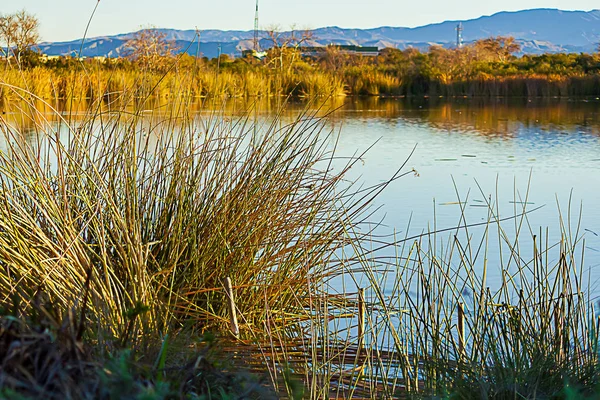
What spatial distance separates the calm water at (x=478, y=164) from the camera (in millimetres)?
5456

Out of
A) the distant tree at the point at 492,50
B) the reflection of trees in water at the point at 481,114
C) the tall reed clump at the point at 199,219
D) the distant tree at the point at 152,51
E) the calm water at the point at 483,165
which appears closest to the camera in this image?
the tall reed clump at the point at 199,219

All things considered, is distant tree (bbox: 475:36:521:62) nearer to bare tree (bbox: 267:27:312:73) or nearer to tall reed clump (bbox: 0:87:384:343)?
bare tree (bbox: 267:27:312:73)

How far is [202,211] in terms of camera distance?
3.16 metres

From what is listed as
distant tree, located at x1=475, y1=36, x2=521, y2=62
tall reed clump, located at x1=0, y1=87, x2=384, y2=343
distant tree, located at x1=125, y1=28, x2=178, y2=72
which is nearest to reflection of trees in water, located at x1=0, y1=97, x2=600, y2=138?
distant tree, located at x1=125, y1=28, x2=178, y2=72

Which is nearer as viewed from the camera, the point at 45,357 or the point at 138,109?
the point at 45,357

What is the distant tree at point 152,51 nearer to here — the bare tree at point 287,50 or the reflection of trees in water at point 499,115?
the bare tree at point 287,50

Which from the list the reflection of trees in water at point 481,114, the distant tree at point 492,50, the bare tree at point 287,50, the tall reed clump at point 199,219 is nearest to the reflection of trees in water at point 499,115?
the reflection of trees in water at point 481,114

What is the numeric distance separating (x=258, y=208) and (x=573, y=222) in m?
3.20

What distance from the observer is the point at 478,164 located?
841 centimetres

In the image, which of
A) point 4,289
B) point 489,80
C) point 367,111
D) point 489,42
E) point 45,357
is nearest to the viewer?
point 45,357

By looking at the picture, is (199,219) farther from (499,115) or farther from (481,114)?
(481,114)

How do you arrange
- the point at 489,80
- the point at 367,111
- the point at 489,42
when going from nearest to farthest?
the point at 367,111 → the point at 489,80 → the point at 489,42

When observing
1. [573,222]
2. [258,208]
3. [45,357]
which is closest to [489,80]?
[573,222]

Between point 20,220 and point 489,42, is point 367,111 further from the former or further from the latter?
point 489,42
